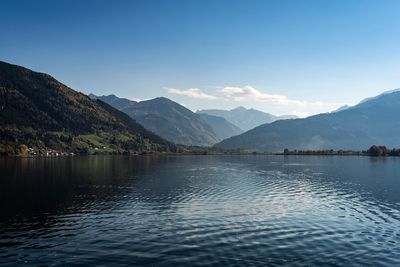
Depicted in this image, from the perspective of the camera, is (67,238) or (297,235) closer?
(67,238)

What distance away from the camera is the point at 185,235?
2196 inches

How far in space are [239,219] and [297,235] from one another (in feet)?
45.0

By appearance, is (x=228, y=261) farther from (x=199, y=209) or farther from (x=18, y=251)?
(x=199, y=209)

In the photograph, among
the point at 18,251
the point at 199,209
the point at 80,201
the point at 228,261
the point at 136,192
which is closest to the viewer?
the point at 228,261

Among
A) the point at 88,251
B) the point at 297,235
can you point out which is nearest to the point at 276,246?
the point at 297,235

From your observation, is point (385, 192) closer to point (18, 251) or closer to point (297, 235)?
point (297, 235)

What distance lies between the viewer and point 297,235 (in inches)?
2247

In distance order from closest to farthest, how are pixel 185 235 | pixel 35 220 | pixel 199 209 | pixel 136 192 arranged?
pixel 185 235
pixel 35 220
pixel 199 209
pixel 136 192

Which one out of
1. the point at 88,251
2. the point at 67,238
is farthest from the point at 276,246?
the point at 67,238

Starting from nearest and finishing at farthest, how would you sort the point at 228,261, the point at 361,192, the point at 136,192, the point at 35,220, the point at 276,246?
1. the point at 228,261
2. the point at 276,246
3. the point at 35,220
4. the point at 136,192
5. the point at 361,192

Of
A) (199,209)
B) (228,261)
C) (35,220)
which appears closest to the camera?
(228,261)

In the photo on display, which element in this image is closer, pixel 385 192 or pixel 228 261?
pixel 228 261

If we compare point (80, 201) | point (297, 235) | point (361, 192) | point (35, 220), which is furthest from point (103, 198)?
point (361, 192)

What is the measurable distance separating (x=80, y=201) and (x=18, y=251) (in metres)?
41.5
